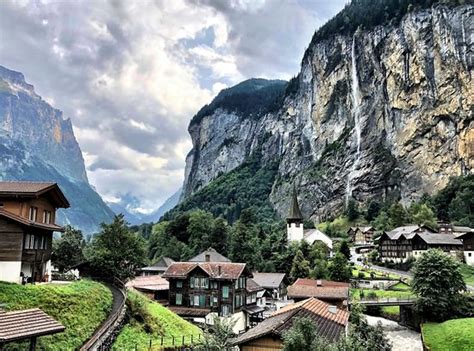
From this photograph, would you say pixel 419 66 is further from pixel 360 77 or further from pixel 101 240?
pixel 101 240

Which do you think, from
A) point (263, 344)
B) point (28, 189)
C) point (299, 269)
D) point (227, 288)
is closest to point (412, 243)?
point (299, 269)

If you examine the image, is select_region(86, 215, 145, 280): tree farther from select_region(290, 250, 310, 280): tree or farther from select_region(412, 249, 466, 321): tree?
select_region(290, 250, 310, 280): tree

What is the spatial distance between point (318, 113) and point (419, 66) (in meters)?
57.7

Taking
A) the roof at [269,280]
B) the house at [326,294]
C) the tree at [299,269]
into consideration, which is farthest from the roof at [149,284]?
the tree at [299,269]

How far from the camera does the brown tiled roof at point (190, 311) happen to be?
51.0 metres

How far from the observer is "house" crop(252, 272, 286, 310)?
67.2 meters

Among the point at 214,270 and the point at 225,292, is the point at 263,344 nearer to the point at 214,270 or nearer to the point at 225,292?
the point at 225,292

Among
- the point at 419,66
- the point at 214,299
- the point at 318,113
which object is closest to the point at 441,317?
the point at 214,299

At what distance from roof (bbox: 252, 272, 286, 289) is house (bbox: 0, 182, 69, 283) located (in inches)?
1563

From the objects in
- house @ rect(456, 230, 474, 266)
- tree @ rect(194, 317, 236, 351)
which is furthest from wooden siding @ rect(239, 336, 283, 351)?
house @ rect(456, 230, 474, 266)

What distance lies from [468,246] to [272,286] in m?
34.0

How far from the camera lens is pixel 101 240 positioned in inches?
1641

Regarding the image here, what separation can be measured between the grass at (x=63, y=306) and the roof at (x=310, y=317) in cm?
838

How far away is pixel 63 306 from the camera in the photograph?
25125 millimetres
